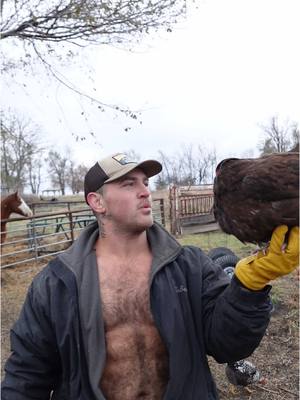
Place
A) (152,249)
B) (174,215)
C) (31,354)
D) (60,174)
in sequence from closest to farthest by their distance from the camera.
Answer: (31,354) < (152,249) < (174,215) < (60,174)

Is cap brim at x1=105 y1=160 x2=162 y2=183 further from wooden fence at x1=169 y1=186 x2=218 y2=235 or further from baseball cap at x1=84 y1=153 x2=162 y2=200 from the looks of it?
wooden fence at x1=169 y1=186 x2=218 y2=235

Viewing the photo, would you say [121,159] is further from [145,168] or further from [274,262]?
[274,262]

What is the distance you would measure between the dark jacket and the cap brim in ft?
1.39

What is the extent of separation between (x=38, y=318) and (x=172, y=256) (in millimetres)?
719

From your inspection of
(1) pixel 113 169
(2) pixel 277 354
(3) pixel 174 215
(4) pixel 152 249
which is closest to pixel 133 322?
(4) pixel 152 249

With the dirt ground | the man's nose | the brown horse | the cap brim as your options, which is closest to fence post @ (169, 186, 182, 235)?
the brown horse

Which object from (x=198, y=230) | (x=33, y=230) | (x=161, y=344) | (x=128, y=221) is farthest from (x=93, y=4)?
(x=198, y=230)

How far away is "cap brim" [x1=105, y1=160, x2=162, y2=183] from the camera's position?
2.26 meters

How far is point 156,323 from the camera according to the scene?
6.54 feet

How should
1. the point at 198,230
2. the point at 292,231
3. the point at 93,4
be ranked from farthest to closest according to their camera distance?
the point at 198,230 → the point at 93,4 → the point at 292,231

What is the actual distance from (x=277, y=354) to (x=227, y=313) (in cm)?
287

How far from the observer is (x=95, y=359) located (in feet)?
6.44

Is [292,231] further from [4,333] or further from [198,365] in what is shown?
[4,333]

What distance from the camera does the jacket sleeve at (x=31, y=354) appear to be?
205 cm
